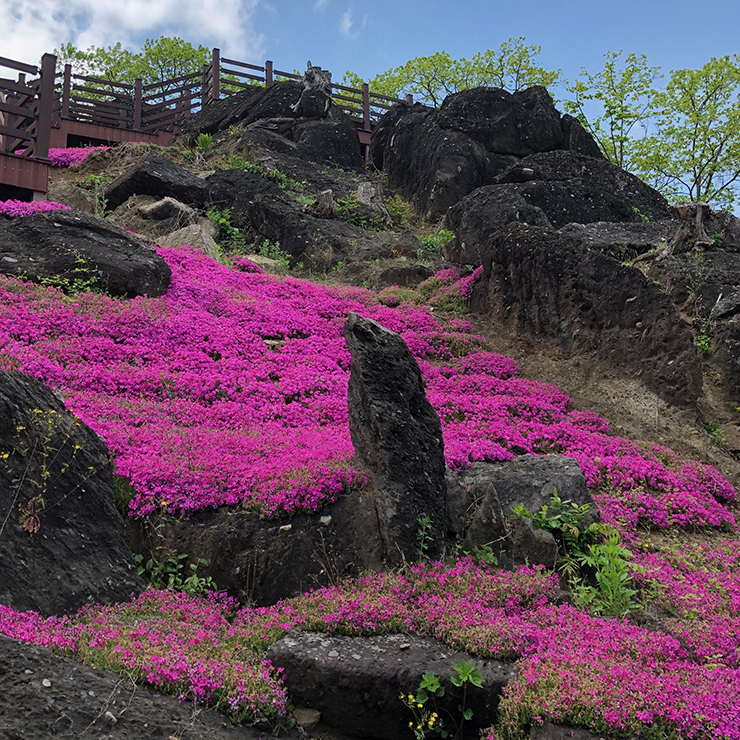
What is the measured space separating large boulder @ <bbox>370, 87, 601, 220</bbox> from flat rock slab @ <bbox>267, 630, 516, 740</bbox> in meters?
27.0

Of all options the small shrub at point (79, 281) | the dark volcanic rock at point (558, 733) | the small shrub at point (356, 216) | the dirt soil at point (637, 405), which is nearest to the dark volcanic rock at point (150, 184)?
the small shrub at point (356, 216)

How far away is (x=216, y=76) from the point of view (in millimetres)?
36906

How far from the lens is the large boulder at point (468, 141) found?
30.5m

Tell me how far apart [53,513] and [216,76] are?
120 ft

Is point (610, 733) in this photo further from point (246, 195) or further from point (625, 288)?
point (246, 195)

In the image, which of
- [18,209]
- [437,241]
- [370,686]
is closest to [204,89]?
[437,241]

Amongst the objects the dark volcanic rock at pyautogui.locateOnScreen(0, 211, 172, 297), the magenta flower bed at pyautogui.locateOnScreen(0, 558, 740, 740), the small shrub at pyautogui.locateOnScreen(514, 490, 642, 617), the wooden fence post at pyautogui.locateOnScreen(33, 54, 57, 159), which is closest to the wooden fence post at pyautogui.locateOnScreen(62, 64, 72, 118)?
the wooden fence post at pyautogui.locateOnScreen(33, 54, 57, 159)

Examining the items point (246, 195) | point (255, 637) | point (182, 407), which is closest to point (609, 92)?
point (246, 195)

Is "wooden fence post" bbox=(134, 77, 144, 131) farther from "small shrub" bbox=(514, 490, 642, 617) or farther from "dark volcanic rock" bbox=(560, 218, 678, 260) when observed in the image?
"small shrub" bbox=(514, 490, 642, 617)

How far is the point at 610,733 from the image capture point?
441 cm

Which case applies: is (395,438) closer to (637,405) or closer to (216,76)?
(637,405)

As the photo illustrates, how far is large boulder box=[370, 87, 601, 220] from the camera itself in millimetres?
30484

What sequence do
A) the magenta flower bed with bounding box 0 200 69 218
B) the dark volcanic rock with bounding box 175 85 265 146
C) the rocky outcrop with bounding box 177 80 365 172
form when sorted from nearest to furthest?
the magenta flower bed with bounding box 0 200 69 218 < the rocky outcrop with bounding box 177 80 365 172 < the dark volcanic rock with bounding box 175 85 265 146

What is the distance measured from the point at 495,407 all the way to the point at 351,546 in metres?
5.98
